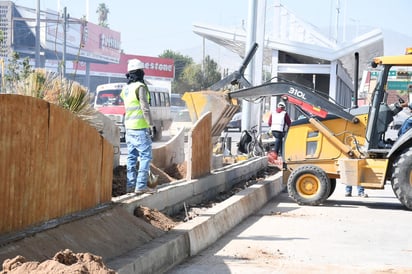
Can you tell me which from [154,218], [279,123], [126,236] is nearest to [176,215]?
[154,218]

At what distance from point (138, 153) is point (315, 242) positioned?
9.06 ft

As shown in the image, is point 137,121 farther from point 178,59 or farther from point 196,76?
point 178,59

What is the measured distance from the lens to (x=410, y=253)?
397 inches

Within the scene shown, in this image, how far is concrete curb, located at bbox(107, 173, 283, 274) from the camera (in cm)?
733

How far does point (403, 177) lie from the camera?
1399cm

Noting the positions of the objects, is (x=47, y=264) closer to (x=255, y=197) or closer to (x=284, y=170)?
(x=255, y=197)

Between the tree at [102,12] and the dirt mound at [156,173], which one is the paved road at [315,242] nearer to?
the dirt mound at [156,173]

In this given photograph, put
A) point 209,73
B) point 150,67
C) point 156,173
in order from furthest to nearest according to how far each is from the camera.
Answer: point 209,73, point 150,67, point 156,173

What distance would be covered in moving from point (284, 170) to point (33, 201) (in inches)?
371

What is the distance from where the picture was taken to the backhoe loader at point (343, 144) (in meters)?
14.4

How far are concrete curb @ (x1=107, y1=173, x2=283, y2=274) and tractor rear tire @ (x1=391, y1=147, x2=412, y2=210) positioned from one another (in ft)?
8.51

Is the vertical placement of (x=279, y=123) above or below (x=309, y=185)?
above

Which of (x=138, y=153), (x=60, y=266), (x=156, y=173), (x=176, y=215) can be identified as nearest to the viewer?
(x=60, y=266)

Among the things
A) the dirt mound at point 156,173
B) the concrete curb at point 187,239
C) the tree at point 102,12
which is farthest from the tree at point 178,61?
the concrete curb at point 187,239
